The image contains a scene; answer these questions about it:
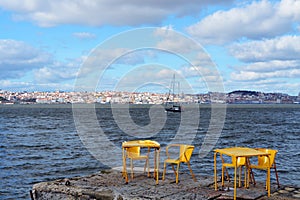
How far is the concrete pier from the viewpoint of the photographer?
9398 millimetres

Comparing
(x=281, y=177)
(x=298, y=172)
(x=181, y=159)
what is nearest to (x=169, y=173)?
(x=181, y=159)

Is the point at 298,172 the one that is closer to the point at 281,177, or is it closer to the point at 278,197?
the point at 281,177

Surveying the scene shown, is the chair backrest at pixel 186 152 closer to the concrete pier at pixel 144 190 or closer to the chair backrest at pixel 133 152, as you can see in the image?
the concrete pier at pixel 144 190

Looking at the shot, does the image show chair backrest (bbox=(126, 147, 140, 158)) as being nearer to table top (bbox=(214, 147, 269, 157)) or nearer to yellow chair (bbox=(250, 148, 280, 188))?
table top (bbox=(214, 147, 269, 157))

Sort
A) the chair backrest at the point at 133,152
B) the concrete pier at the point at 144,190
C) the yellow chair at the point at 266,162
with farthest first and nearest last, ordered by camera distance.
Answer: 1. the chair backrest at the point at 133,152
2. the yellow chair at the point at 266,162
3. the concrete pier at the point at 144,190

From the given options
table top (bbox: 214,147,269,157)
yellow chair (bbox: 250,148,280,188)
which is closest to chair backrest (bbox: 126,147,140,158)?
table top (bbox: 214,147,269,157)

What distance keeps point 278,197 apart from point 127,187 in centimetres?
368

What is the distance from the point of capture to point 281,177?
64.2 ft

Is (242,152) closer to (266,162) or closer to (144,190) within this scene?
(266,162)

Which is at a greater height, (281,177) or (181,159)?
(181,159)

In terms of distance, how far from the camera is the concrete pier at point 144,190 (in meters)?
9.40

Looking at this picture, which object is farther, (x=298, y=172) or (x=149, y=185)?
(x=298, y=172)

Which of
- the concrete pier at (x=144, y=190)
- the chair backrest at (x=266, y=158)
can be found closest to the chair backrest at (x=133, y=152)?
the concrete pier at (x=144, y=190)

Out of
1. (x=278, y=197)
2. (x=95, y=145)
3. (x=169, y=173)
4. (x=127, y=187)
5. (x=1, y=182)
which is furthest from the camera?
(x=95, y=145)
